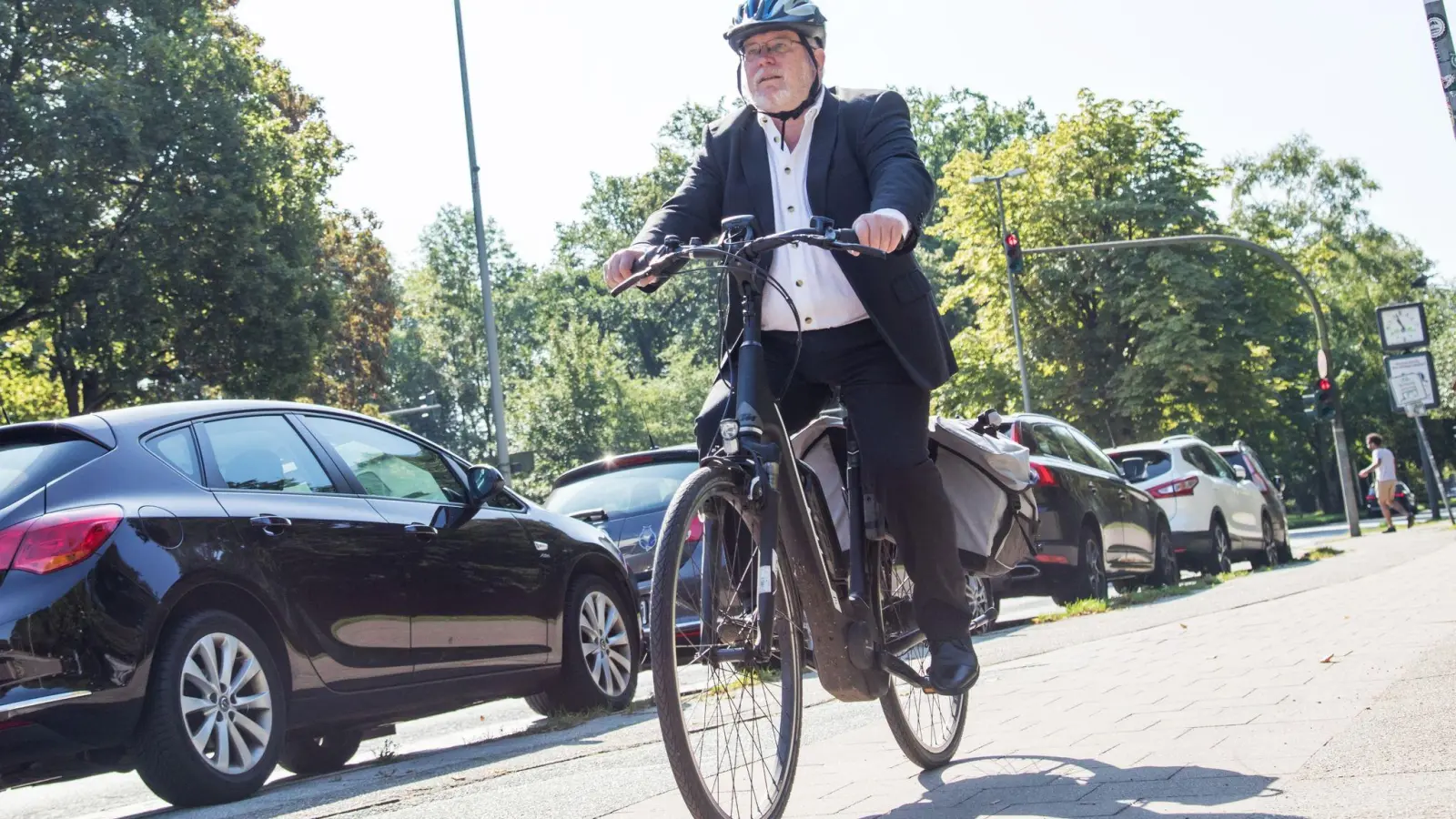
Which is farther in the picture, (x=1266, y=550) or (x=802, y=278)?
(x=1266, y=550)

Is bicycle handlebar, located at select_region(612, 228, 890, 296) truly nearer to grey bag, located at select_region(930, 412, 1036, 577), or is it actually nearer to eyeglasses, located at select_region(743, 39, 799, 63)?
eyeglasses, located at select_region(743, 39, 799, 63)

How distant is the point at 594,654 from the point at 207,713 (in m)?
2.86

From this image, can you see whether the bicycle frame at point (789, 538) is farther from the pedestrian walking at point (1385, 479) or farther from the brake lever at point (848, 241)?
the pedestrian walking at point (1385, 479)

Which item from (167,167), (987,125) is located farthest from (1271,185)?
(167,167)

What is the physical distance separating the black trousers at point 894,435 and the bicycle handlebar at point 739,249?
0.40 m

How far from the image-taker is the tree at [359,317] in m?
37.3

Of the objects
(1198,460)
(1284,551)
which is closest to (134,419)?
(1198,460)

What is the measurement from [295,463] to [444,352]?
3020 inches

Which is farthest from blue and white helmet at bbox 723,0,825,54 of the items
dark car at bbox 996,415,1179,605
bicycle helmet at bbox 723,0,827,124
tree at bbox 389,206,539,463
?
tree at bbox 389,206,539,463

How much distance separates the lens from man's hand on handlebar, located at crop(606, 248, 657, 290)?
4367 mm

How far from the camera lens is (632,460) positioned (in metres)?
12.0

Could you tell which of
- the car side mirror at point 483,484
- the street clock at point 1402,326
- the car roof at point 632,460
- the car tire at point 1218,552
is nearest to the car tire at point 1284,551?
the car tire at point 1218,552

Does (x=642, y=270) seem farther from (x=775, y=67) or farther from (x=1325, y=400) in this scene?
(x=1325, y=400)

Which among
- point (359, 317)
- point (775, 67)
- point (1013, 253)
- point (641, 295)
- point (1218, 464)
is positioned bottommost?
point (1218, 464)
